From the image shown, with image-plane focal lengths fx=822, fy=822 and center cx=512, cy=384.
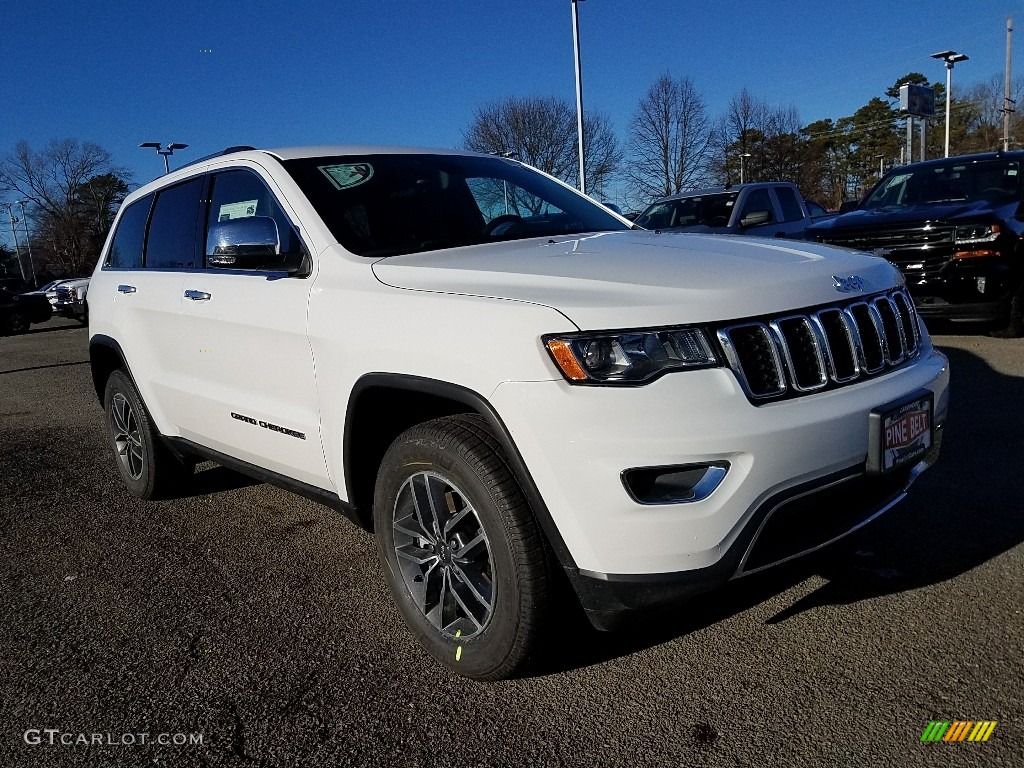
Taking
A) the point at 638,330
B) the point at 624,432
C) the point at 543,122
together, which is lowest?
the point at 624,432

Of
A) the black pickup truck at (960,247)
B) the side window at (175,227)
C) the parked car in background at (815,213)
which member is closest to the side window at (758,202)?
the parked car in background at (815,213)

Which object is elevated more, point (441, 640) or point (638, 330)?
point (638, 330)

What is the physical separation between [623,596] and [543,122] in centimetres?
3543

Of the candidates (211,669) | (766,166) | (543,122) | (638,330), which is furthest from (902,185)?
(766,166)

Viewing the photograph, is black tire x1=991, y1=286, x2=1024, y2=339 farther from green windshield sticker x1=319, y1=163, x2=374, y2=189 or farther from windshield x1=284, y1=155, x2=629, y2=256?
green windshield sticker x1=319, y1=163, x2=374, y2=189

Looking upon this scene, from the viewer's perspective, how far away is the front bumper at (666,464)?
2094mm

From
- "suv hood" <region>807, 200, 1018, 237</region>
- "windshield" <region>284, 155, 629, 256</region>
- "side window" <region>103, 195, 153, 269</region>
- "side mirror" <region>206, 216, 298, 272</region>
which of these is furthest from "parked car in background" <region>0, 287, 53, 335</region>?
"side mirror" <region>206, 216, 298, 272</region>

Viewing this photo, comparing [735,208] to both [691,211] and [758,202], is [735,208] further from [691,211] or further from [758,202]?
[691,211]

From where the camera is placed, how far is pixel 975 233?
755 cm

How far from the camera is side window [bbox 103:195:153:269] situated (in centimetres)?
462

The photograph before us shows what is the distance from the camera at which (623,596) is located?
2.20 m

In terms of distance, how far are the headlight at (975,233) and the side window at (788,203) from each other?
11.2 ft

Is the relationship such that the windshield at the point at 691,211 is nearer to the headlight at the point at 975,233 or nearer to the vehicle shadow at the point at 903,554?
the headlight at the point at 975,233

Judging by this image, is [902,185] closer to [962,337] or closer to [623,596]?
[962,337]
